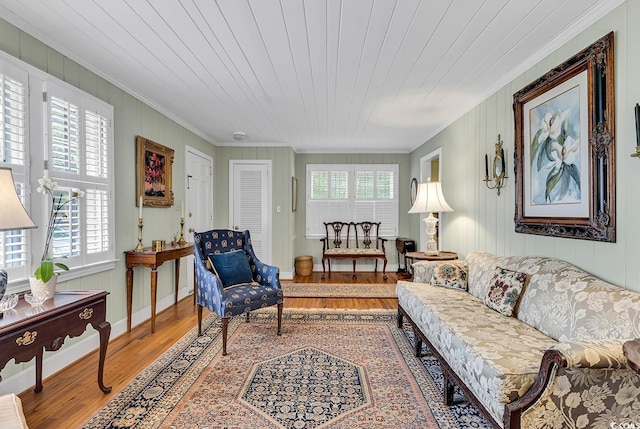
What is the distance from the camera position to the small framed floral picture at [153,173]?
11.1 ft

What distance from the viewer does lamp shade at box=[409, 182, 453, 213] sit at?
3896 millimetres

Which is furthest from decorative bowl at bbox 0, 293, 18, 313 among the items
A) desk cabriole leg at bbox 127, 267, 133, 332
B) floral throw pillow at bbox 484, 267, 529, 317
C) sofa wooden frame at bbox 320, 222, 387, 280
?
sofa wooden frame at bbox 320, 222, 387, 280

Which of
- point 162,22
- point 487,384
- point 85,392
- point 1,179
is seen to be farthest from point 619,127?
point 85,392

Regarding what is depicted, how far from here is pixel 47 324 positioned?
1.68 m

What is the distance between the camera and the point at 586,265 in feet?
6.87

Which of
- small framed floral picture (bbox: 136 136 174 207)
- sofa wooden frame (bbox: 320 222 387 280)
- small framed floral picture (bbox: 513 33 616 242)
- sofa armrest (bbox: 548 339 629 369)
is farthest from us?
sofa wooden frame (bbox: 320 222 387 280)

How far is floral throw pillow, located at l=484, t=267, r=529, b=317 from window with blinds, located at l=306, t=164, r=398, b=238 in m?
3.91

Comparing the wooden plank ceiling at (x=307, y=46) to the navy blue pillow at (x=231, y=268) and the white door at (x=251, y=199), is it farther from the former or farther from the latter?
the white door at (x=251, y=199)

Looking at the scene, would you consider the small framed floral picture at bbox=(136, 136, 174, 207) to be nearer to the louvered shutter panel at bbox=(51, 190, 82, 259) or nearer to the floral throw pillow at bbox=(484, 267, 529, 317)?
the louvered shutter panel at bbox=(51, 190, 82, 259)

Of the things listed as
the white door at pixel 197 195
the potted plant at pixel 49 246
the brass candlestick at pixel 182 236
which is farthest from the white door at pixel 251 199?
the potted plant at pixel 49 246

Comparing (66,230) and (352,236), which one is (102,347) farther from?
(352,236)

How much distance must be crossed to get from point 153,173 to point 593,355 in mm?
3925

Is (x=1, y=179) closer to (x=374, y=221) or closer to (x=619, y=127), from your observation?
(x=619, y=127)

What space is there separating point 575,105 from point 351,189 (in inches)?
173
